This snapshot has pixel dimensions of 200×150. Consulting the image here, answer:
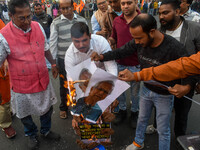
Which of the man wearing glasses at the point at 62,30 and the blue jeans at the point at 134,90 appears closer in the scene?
the blue jeans at the point at 134,90

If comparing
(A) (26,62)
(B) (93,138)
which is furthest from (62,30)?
(B) (93,138)

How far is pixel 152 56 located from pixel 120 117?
161 cm

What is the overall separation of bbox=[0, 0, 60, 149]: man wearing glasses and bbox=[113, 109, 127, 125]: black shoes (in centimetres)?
116

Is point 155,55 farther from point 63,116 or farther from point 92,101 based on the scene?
point 63,116

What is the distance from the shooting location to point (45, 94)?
2328mm

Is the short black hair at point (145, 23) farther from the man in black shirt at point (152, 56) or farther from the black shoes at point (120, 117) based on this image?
the black shoes at point (120, 117)

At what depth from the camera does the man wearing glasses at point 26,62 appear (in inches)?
74.4

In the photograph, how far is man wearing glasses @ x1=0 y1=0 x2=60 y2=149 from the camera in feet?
6.20

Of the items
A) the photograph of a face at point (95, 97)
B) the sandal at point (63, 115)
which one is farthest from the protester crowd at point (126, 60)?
the sandal at point (63, 115)

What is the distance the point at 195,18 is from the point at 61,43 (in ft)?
7.45

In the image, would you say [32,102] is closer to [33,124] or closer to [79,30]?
[33,124]

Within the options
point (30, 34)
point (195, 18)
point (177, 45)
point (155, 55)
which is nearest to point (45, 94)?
point (30, 34)

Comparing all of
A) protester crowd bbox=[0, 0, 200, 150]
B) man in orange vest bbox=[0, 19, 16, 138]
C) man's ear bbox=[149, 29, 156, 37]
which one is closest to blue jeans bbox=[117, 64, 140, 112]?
protester crowd bbox=[0, 0, 200, 150]

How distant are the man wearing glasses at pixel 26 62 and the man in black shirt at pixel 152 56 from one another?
821 millimetres
